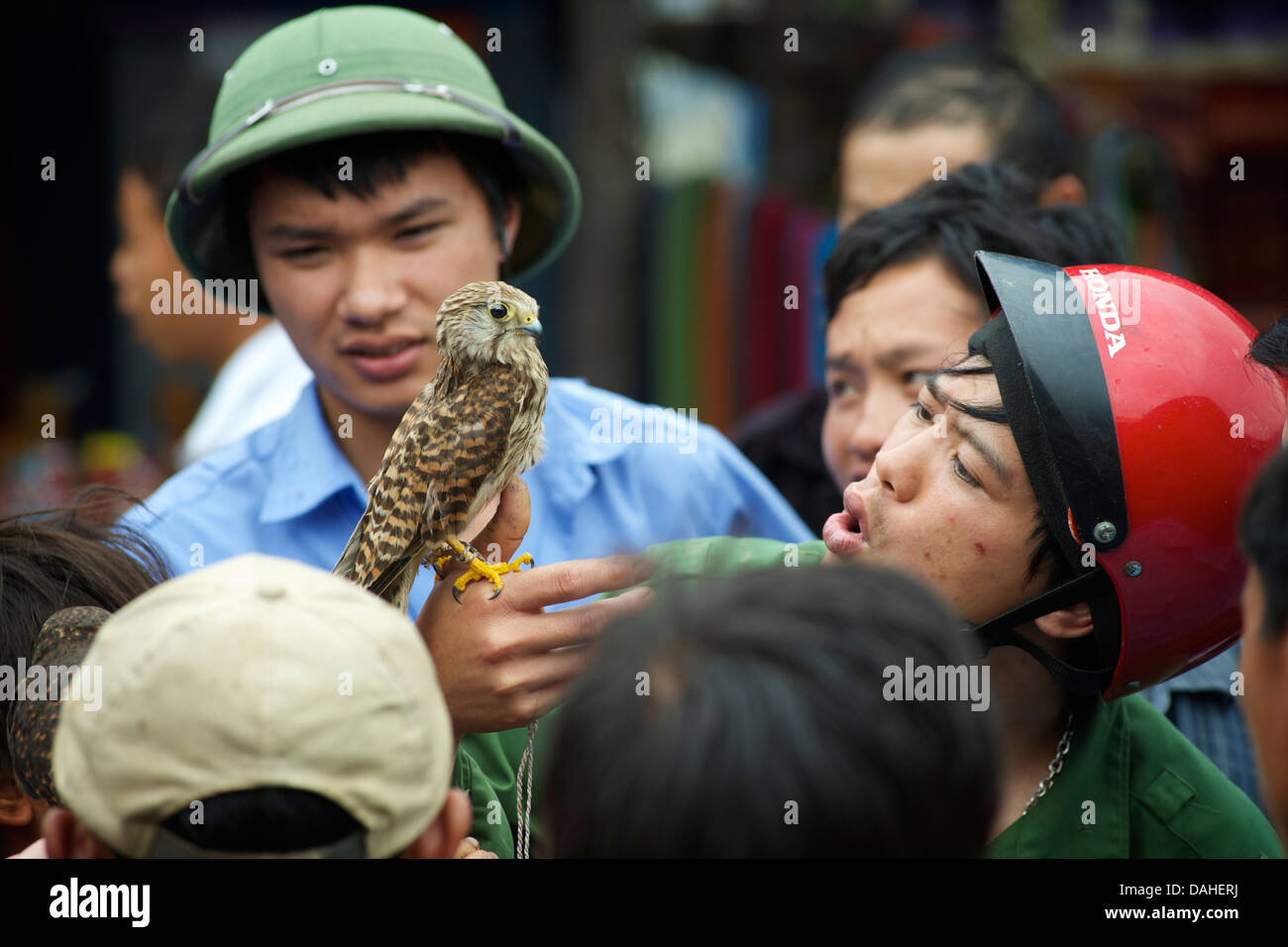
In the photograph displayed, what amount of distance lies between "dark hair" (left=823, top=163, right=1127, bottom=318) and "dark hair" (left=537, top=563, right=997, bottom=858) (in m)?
1.63

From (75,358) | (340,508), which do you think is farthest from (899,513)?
(75,358)

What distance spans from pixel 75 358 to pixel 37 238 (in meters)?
0.95

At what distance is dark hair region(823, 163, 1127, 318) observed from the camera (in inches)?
114

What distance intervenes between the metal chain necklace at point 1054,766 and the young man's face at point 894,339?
2.45 ft

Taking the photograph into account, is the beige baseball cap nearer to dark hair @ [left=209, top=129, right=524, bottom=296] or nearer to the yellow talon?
the yellow talon

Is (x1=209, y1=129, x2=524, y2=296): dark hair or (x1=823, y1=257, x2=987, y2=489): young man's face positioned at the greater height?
(x1=209, y1=129, x2=524, y2=296): dark hair

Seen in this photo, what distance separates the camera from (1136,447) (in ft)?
6.74

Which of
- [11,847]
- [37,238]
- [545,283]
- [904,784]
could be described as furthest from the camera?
[37,238]

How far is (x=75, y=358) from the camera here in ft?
30.9

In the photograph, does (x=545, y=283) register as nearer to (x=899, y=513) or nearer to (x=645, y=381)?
(x=645, y=381)

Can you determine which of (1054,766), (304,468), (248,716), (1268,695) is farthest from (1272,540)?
(304,468)

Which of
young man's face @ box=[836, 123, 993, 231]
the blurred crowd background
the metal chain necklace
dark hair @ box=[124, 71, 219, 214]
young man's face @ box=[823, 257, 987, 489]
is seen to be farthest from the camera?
the blurred crowd background

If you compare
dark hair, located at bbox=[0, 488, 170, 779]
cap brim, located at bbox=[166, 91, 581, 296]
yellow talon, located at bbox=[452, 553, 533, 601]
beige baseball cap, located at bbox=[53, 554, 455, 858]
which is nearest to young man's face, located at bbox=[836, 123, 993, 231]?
cap brim, located at bbox=[166, 91, 581, 296]

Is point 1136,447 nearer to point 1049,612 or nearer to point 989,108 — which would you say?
point 1049,612
